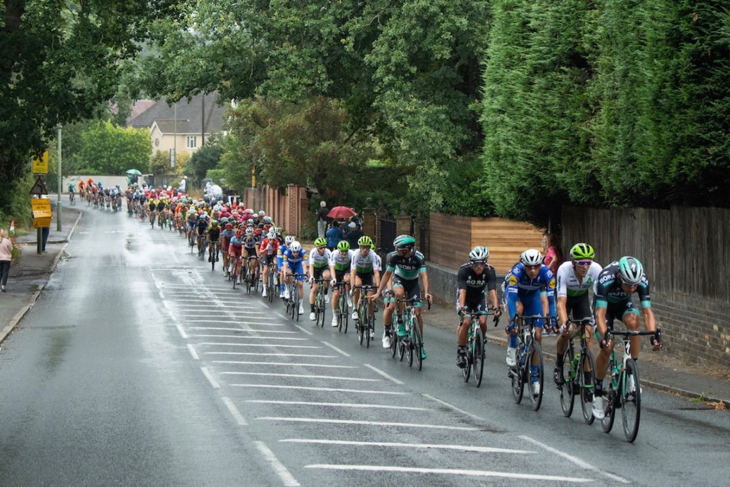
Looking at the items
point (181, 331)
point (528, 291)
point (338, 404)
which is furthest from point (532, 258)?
point (181, 331)

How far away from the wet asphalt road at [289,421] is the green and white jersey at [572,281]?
1.40m

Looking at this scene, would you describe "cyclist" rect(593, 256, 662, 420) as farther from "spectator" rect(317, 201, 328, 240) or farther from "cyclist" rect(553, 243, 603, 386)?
"spectator" rect(317, 201, 328, 240)

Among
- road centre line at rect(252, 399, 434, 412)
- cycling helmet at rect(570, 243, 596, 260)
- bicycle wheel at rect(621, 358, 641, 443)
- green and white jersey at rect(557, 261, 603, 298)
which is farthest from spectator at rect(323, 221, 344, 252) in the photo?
bicycle wheel at rect(621, 358, 641, 443)

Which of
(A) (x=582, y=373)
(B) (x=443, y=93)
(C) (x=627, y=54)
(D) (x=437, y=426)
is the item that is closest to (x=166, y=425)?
(D) (x=437, y=426)

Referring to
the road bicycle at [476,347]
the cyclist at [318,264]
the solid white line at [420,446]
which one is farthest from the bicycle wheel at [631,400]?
the cyclist at [318,264]

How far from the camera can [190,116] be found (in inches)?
5979

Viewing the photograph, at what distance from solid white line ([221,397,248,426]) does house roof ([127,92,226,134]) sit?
127868 millimetres

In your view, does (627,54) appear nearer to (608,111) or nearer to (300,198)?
(608,111)

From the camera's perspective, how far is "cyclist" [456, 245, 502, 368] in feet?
49.7

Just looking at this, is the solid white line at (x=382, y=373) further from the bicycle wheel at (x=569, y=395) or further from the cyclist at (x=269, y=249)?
the cyclist at (x=269, y=249)

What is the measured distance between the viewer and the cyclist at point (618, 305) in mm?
11539

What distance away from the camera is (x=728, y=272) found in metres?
16.4

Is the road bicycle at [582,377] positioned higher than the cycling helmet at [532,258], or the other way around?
the cycling helmet at [532,258]

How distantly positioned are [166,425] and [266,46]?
22.9 m
